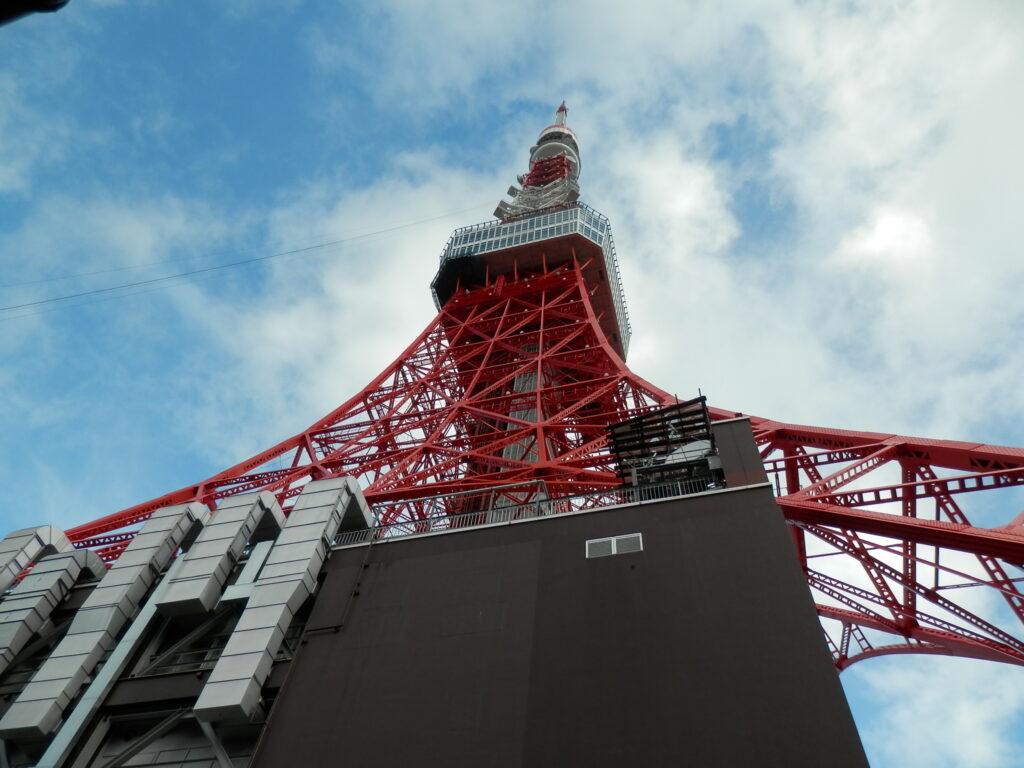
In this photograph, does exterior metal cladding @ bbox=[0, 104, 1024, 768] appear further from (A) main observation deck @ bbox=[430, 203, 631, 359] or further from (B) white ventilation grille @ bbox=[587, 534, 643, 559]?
(A) main observation deck @ bbox=[430, 203, 631, 359]

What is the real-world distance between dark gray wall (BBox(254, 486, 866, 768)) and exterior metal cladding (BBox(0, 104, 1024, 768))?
0.11 feet

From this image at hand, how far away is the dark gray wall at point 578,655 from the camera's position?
911 centimetres

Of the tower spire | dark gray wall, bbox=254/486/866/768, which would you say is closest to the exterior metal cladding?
dark gray wall, bbox=254/486/866/768

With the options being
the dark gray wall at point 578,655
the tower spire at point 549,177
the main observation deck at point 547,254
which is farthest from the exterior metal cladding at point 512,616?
the tower spire at point 549,177

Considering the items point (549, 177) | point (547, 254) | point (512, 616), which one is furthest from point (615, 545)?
point (549, 177)

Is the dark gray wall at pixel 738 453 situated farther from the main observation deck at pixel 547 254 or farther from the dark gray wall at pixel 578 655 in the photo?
the main observation deck at pixel 547 254

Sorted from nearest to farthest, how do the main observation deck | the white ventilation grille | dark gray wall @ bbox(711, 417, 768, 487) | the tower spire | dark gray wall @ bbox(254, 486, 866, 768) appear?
dark gray wall @ bbox(254, 486, 866, 768)
the white ventilation grille
dark gray wall @ bbox(711, 417, 768, 487)
the main observation deck
the tower spire

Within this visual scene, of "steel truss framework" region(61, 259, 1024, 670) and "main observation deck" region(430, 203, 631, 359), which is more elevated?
"main observation deck" region(430, 203, 631, 359)

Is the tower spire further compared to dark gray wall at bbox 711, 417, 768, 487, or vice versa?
the tower spire

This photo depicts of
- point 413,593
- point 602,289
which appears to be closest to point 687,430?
point 413,593

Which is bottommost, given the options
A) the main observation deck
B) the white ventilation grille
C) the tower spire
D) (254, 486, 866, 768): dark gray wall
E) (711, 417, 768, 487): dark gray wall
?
(254, 486, 866, 768): dark gray wall

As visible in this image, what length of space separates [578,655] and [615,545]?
2364 millimetres

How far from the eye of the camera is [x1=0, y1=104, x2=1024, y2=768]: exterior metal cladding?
31.5 feet

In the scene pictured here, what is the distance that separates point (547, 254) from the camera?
113 feet
